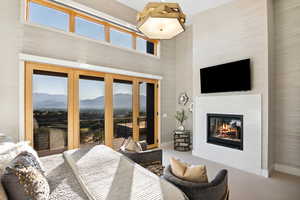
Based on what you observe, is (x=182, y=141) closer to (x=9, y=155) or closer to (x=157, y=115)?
(x=157, y=115)

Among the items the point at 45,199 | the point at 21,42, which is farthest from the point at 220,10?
the point at 45,199

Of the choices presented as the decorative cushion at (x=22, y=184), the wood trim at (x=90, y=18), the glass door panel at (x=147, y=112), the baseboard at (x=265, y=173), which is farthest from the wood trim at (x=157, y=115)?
the decorative cushion at (x=22, y=184)

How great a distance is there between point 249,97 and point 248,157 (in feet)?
4.10

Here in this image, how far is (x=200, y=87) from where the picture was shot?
14.1 ft

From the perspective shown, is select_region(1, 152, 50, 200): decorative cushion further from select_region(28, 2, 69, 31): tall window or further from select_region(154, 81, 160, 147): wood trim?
select_region(154, 81, 160, 147): wood trim

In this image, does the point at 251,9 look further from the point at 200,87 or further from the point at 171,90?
the point at 171,90

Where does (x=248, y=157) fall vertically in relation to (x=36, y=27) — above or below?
below

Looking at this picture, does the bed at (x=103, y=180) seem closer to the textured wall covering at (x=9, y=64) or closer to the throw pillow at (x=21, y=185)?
the throw pillow at (x=21, y=185)

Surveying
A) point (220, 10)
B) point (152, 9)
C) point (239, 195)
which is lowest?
point (239, 195)

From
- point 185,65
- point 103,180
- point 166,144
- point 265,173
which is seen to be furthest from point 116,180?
point 185,65

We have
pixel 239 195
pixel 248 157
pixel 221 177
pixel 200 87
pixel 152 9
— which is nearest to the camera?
pixel 221 177

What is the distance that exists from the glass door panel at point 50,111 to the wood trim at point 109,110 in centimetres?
93

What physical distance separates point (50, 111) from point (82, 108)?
64cm

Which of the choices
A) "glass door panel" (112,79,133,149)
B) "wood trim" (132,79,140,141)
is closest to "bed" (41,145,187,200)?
"glass door panel" (112,79,133,149)
